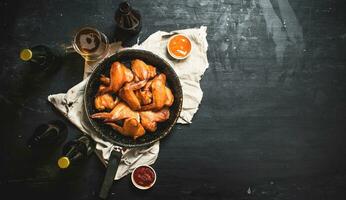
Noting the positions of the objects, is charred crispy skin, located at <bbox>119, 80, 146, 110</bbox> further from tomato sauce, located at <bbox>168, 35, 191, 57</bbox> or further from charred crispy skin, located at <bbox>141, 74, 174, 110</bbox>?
tomato sauce, located at <bbox>168, 35, 191, 57</bbox>

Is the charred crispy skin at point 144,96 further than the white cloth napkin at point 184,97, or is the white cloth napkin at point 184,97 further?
the white cloth napkin at point 184,97

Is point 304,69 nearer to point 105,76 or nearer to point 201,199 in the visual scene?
point 201,199

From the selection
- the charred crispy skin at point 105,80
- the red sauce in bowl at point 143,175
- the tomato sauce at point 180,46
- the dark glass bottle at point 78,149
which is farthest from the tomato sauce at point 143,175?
the tomato sauce at point 180,46

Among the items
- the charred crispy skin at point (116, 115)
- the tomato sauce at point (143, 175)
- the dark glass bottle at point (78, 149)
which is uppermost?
the charred crispy skin at point (116, 115)

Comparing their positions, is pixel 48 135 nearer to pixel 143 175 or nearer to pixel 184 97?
pixel 143 175

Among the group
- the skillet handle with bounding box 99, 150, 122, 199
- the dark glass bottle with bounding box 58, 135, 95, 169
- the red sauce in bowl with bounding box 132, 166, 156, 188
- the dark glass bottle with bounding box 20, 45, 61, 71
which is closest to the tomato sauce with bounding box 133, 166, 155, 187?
the red sauce in bowl with bounding box 132, 166, 156, 188

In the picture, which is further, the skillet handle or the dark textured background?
the dark textured background

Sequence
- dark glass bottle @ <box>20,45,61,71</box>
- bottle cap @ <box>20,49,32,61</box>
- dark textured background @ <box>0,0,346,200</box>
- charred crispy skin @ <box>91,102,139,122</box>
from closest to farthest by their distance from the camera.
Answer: bottle cap @ <box>20,49,32,61</box> < charred crispy skin @ <box>91,102,139,122</box> < dark glass bottle @ <box>20,45,61,71</box> < dark textured background @ <box>0,0,346,200</box>

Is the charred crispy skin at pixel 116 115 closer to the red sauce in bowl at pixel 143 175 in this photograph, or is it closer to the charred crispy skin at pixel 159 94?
the charred crispy skin at pixel 159 94
